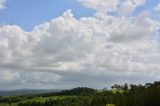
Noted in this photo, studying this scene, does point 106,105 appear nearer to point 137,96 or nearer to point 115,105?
point 115,105

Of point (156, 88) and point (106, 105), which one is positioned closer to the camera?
point (156, 88)

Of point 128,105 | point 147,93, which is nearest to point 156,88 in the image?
point 147,93

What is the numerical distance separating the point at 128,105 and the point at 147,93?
50.4ft

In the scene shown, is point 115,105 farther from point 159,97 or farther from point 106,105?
point 159,97

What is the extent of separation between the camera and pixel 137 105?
619 ft

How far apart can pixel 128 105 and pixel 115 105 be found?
7.26 m

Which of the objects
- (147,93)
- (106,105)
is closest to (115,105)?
(106,105)

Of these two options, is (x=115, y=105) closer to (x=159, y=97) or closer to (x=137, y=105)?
Answer: (x=137, y=105)

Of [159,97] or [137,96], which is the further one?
[137,96]

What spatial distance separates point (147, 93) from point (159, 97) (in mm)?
8791

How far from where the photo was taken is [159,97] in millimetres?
179625

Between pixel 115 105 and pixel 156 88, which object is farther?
pixel 115 105

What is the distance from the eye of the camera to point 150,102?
185 m

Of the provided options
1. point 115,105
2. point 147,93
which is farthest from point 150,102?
point 115,105
